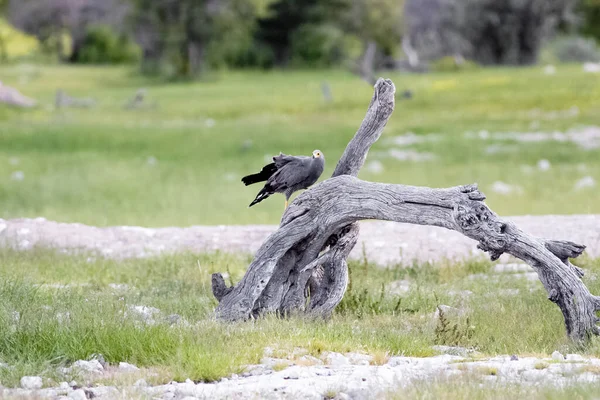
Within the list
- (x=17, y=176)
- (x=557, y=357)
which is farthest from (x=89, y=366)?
(x=17, y=176)

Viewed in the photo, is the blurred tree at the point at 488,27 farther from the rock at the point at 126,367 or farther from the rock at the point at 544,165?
the rock at the point at 126,367

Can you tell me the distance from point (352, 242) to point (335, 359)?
173 cm

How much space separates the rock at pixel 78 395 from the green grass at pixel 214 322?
47cm

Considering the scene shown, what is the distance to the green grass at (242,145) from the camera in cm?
1838

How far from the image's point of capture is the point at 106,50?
65.6 metres

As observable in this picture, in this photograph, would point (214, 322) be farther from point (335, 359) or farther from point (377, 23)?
point (377, 23)

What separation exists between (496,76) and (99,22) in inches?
1499

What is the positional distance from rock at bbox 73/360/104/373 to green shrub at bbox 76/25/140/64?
60.1 m

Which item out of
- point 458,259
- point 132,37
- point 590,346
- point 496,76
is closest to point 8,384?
point 590,346

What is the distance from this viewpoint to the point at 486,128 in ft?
89.8

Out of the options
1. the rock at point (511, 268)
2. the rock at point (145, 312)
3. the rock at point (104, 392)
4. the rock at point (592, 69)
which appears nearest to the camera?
the rock at point (104, 392)

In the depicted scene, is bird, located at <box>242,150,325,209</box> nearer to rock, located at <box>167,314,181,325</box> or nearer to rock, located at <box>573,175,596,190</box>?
rock, located at <box>167,314,181,325</box>

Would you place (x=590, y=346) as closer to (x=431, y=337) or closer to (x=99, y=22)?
(x=431, y=337)

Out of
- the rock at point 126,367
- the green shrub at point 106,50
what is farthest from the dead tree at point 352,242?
the green shrub at point 106,50
